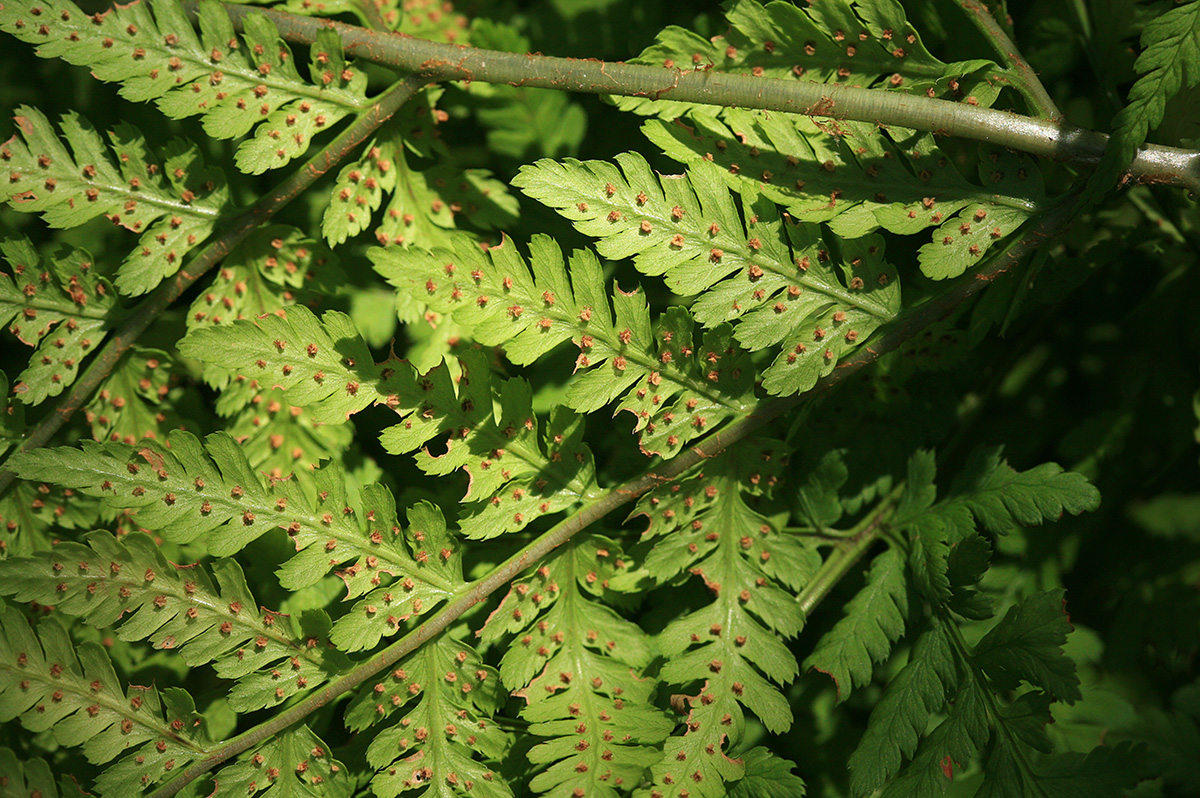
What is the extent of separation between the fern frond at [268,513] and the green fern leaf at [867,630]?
962mm

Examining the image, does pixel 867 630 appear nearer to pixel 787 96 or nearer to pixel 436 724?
pixel 436 724

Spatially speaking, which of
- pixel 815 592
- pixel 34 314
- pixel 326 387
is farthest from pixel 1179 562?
pixel 34 314

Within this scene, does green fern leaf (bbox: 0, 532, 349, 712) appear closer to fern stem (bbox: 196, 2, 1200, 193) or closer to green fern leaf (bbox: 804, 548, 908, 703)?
green fern leaf (bbox: 804, 548, 908, 703)

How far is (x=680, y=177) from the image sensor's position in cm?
183

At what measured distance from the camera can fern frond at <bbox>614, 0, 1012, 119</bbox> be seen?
180cm

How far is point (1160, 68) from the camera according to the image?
5.26ft

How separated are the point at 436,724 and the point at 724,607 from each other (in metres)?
0.76

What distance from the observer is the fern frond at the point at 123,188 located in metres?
2.02

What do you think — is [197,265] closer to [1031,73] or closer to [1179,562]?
[1031,73]

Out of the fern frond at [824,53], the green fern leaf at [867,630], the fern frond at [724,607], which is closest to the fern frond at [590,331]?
the fern frond at [724,607]

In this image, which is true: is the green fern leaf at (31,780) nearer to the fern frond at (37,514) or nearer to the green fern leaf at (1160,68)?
the fern frond at (37,514)

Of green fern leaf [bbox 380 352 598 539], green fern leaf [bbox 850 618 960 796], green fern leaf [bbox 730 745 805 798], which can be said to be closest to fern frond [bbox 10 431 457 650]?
green fern leaf [bbox 380 352 598 539]

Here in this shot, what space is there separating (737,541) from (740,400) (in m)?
0.37

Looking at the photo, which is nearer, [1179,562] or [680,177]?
[680,177]
